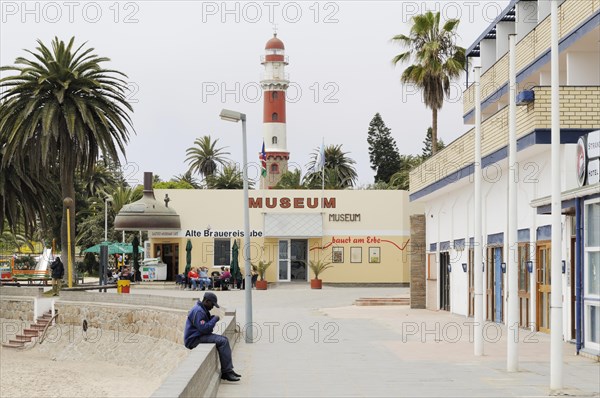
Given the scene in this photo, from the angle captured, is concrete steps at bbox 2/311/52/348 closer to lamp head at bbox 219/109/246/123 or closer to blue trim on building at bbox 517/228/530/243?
lamp head at bbox 219/109/246/123

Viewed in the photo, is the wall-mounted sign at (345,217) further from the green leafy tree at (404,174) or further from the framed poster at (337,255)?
the green leafy tree at (404,174)

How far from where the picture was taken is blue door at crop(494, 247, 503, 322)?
2988 centimetres

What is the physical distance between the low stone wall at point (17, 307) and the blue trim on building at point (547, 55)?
798 inches


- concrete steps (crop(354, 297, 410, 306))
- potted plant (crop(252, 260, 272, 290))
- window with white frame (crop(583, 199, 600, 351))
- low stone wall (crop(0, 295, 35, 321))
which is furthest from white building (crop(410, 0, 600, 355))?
low stone wall (crop(0, 295, 35, 321))

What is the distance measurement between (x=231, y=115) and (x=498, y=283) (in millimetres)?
10023

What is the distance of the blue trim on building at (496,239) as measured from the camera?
2956 cm

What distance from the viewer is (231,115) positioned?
2462 cm

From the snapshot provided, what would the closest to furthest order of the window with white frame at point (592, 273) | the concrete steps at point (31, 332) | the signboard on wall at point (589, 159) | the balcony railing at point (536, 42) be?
the window with white frame at point (592, 273), the signboard on wall at point (589, 159), the balcony railing at point (536, 42), the concrete steps at point (31, 332)

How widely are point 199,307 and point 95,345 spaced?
23012 millimetres

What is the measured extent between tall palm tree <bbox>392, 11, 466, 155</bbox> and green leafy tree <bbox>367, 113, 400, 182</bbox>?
199 ft

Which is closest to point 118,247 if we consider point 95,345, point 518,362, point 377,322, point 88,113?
point 88,113

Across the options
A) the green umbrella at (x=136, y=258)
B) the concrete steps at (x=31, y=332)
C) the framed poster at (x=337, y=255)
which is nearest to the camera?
the concrete steps at (x=31, y=332)

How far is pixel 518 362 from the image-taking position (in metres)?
18.7

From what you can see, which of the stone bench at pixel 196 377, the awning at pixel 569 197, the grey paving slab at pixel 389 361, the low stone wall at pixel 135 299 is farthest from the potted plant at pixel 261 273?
the stone bench at pixel 196 377
